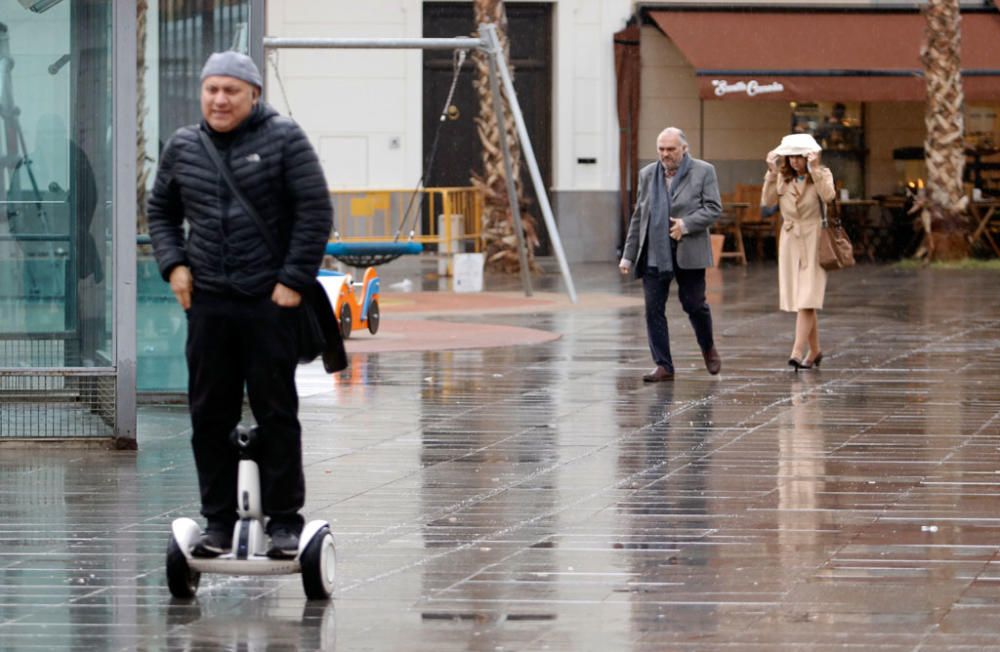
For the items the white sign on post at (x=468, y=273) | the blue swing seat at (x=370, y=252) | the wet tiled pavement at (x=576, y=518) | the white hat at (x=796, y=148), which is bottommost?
the wet tiled pavement at (x=576, y=518)

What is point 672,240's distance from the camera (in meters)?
13.4

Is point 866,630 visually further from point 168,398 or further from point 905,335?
point 905,335

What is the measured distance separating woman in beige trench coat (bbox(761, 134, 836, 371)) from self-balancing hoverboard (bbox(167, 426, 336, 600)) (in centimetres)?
785

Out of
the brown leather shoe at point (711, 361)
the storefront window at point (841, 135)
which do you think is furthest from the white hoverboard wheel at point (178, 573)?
the storefront window at point (841, 135)

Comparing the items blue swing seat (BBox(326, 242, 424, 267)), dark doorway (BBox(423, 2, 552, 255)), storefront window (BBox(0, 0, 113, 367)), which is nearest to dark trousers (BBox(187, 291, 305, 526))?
storefront window (BBox(0, 0, 113, 367))

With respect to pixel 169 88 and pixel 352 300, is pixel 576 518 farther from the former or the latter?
pixel 352 300

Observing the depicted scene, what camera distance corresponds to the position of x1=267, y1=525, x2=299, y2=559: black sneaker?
633cm

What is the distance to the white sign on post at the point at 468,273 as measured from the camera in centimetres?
2306

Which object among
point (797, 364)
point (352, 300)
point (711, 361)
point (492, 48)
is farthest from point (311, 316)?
point (492, 48)

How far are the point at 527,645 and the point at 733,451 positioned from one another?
426 centimetres

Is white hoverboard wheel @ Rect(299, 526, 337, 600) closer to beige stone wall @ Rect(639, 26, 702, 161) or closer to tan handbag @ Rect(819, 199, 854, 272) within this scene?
tan handbag @ Rect(819, 199, 854, 272)

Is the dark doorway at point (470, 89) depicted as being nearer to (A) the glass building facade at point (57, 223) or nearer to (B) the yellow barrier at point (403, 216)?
(B) the yellow barrier at point (403, 216)

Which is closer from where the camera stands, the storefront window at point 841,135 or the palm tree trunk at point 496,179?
the palm tree trunk at point 496,179

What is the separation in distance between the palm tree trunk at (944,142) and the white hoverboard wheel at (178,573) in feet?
72.9
